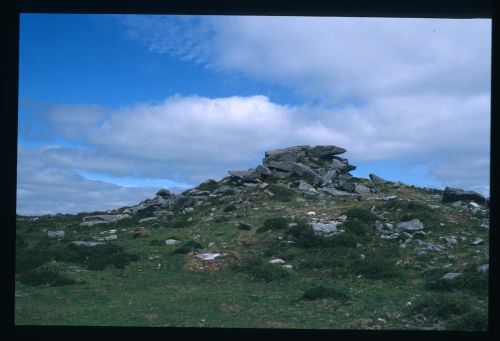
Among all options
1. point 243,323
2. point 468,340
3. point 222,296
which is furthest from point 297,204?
point 468,340

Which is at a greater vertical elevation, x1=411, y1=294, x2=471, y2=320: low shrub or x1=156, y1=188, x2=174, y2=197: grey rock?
x1=156, y1=188, x2=174, y2=197: grey rock

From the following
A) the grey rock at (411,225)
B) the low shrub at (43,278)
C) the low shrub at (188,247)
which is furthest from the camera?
the grey rock at (411,225)

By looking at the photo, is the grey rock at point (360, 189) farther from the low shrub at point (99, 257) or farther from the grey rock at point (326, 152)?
the low shrub at point (99, 257)

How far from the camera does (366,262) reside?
12.9m

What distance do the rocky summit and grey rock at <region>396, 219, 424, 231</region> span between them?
69 mm

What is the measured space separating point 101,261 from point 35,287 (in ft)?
7.14

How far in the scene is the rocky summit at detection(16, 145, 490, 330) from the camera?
30.0ft

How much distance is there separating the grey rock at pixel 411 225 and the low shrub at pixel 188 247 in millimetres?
6498

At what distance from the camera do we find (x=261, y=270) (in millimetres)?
12398

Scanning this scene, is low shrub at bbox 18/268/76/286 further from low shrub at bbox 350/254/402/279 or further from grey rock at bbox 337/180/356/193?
grey rock at bbox 337/180/356/193

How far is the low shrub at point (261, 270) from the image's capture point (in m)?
12.1

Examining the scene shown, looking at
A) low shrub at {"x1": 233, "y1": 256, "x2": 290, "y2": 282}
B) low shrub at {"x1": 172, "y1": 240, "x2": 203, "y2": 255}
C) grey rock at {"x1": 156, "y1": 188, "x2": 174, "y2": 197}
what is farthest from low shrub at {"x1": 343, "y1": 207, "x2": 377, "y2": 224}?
grey rock at {"x1": 156, "y1": 188, "x2": 174, "y2": 197}

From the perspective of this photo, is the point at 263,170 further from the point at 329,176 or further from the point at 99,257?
the point at 99,257

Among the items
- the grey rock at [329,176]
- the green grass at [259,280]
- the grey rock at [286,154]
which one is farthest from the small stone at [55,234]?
the grey rock at [286,154]
